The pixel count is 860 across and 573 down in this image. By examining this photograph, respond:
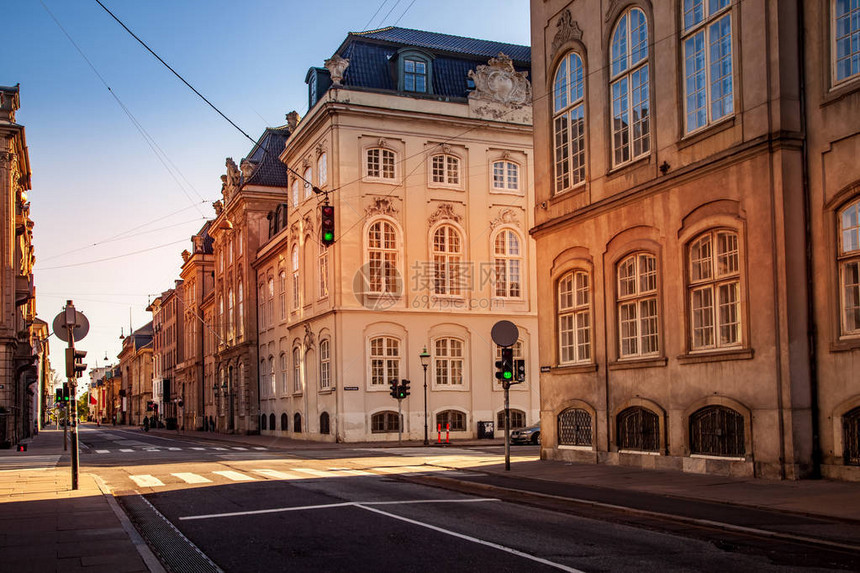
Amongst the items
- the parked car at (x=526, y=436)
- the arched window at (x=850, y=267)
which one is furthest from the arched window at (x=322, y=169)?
the arched window at (x=850, y=267)

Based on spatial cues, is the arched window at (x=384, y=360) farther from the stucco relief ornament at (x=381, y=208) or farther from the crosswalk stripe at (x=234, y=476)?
the crosswalk stripe at (x=234, y=476)

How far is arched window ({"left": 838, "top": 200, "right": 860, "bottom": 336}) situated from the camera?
15.6 m

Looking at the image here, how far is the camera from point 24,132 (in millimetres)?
46688

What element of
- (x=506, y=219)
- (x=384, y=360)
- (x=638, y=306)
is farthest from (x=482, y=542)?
(x=506, y=219)

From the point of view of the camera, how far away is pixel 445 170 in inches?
1762

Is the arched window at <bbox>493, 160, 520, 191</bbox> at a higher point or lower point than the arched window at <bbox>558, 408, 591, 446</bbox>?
higher

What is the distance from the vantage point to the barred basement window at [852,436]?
15.5 m

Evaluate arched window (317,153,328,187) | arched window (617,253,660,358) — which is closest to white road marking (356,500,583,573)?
arched window (617,253,660,358)

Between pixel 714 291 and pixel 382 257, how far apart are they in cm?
2590

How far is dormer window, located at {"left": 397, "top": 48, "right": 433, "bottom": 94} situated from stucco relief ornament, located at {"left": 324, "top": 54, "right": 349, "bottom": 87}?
301 centimetres

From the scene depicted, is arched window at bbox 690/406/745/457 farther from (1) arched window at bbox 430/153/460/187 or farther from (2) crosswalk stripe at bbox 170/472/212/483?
(1) arched window at bbox 430/153/460/187

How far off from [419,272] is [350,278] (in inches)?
134

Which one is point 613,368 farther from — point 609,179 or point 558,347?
point 609,179

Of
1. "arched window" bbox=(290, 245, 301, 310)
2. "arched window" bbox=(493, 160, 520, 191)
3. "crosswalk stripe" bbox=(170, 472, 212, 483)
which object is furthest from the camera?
"arched window" bbox=(290, 245, 301, 310)
